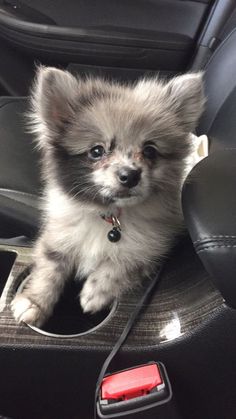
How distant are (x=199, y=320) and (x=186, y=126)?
0.50m

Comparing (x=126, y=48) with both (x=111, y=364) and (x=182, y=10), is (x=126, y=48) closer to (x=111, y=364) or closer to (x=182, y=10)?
(x=182, y=10)

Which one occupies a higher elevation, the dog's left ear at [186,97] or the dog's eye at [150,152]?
the dog's left ear at [186,97]

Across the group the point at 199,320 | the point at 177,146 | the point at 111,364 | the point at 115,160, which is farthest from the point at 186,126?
the point at 111,364

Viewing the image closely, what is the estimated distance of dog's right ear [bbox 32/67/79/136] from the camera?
3.72ft

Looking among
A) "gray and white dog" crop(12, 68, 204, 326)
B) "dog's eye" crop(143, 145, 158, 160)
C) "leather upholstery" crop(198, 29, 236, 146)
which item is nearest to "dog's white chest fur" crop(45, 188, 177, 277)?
"gray and white dog" crop(12, 68, 204, 326)

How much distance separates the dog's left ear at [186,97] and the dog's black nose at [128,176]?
9.9 inches

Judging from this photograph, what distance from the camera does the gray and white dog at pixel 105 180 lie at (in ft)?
3.65

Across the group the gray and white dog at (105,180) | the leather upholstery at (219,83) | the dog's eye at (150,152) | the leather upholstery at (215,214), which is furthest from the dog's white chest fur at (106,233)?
the leather upholstery at (219,83)

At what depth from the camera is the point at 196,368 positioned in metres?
1.09

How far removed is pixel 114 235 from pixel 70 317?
0.96 ft

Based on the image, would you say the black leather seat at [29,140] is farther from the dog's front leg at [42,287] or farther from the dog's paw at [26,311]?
the dog's paw at [26,311]

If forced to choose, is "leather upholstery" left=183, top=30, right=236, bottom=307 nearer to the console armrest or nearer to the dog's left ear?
the console armrest

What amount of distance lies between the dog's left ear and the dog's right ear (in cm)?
25

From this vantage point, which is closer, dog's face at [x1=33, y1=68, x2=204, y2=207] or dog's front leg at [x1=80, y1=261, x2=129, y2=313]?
dog's face at [x1=33, y1=68, x2=204, y2=207]
